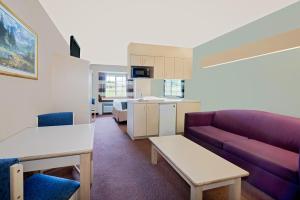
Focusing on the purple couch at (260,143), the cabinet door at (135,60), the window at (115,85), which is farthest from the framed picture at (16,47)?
the window at (115,85)

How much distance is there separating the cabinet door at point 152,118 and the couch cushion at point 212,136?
997 mm

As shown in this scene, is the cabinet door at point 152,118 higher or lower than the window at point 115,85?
lower

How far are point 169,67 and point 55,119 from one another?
3229 mm

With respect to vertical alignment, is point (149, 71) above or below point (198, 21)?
below

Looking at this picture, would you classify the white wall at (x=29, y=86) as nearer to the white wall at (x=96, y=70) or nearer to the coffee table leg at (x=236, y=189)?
the coffee table leg at (x=236, y=189)

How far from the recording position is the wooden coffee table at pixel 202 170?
1.41 metres

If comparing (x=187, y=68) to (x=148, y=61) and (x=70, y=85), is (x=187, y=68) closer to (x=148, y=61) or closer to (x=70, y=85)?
(x=148, y=61)

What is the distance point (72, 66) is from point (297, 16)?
3.97 meters

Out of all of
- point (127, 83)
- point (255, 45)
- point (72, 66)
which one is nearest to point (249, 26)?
point (255, 45)

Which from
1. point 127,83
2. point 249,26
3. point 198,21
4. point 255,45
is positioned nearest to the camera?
point 255,45

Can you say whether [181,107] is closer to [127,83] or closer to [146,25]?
[146,25]

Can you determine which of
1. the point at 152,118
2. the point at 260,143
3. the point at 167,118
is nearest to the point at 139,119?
the point at 152,118

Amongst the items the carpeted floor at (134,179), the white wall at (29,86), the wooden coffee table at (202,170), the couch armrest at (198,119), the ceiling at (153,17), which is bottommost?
the carpeted floor at (134,179)

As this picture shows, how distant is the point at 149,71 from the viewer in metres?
4.31
